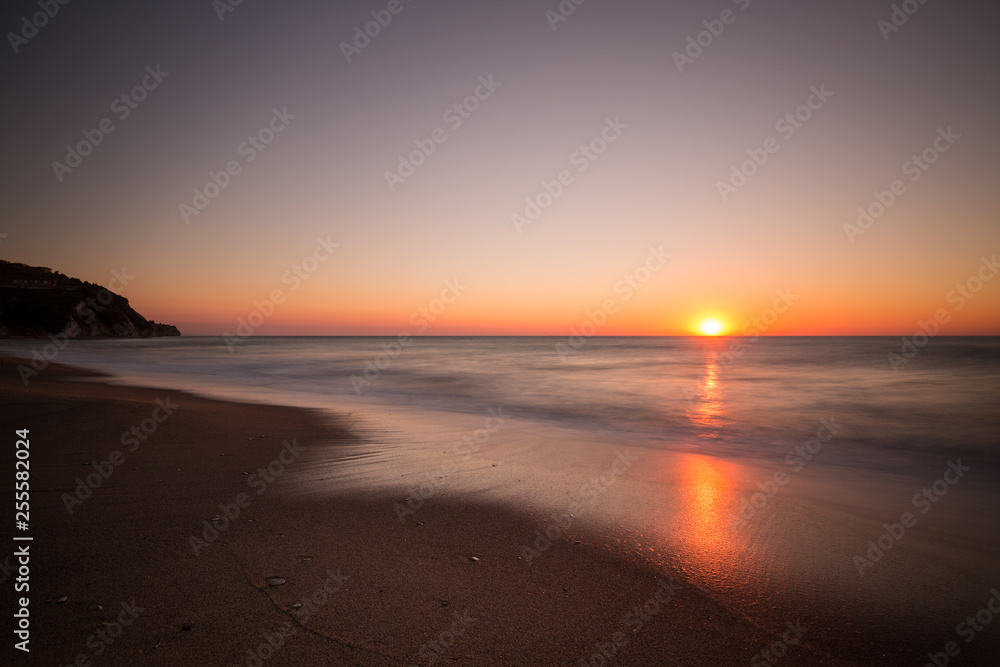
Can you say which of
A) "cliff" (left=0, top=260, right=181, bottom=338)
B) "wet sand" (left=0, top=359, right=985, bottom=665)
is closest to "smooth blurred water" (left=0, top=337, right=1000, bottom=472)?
"wet sand" (left=0, top=359, right=985, bottom=665)

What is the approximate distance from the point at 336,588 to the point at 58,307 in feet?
377

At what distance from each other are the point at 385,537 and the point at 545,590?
4.58ft

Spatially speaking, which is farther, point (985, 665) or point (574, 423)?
point (574, 423)

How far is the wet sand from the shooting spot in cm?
246

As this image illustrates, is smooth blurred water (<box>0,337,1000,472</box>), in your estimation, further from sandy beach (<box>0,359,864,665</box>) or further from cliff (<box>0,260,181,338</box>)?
cliff (<box>0,260,181,338</box>)

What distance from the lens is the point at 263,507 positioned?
14.2ft

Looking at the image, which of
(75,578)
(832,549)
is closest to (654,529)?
(832,549)

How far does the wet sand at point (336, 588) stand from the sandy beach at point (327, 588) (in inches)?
0.4

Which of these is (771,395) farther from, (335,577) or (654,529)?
(335,577)

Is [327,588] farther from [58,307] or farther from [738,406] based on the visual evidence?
[58,307]

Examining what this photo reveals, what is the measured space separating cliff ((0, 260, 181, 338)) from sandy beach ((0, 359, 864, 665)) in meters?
105

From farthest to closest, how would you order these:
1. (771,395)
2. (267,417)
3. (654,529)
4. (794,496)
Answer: (771,395)
(267,417)
(794,496)
(654,529)

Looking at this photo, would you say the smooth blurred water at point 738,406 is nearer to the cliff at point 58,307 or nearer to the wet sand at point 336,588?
the wet sand at point 336,588

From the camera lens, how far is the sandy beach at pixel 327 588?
2.46 meters
